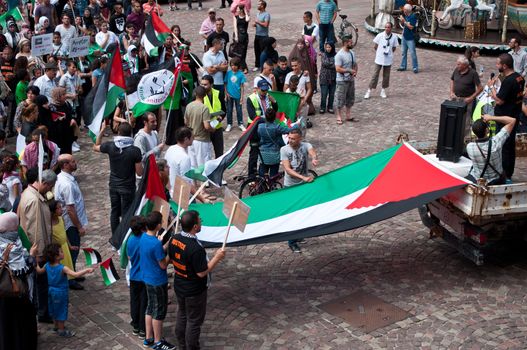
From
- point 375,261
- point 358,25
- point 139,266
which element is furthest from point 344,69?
point 358,25

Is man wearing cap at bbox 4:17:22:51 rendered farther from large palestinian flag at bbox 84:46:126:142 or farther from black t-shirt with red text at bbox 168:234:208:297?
black t-shirt with red text at bbox 168:234:208:297

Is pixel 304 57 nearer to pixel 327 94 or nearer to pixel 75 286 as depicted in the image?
pixel 327 94

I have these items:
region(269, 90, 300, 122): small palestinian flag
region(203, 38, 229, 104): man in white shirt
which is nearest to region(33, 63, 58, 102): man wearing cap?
region(203, 38, 229, 104): man in white shirt

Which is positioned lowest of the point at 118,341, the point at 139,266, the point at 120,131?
the point at 118,341

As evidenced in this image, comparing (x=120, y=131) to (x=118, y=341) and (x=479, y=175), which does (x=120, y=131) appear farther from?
(x=479, y=175)

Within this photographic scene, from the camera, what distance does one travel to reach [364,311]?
9578mm

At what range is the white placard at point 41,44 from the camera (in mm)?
16797

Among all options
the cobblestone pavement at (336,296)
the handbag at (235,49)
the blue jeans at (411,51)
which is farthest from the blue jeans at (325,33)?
the cobblestone pavement at (336,296)

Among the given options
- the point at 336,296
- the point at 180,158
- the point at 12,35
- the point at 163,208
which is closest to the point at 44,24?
the point at 12,35

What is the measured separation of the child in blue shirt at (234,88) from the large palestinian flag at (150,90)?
2.49m

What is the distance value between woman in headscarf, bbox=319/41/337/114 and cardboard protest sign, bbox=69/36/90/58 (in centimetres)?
500

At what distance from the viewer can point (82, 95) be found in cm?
1645

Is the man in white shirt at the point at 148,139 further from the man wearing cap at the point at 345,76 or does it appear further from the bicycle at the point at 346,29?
the bicycle at the point at 346,29

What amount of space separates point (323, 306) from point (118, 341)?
243 cm
